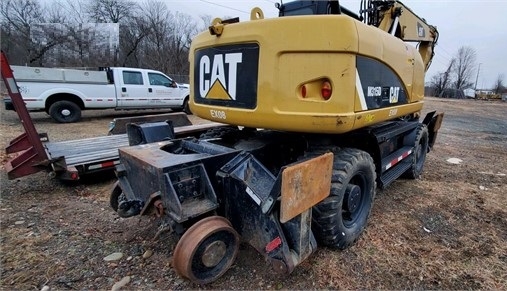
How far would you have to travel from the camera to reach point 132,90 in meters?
11.3

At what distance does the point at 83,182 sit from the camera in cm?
462

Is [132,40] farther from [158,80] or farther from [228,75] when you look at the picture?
[228,75]

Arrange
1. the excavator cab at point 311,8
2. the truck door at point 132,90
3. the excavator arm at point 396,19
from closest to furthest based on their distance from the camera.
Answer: the excavator cab at point 311,8 < the excavator arm at point 396,19 < the truck door at point 132,90

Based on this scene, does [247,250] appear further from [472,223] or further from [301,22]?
[472,223]

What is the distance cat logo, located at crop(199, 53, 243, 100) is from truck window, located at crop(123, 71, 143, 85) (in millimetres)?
9198

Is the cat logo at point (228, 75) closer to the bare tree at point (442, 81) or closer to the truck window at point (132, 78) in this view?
the truck window at point (132, 78)

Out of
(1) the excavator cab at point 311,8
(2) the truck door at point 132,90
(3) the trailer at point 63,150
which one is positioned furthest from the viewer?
(2) the truck door at point 132,90

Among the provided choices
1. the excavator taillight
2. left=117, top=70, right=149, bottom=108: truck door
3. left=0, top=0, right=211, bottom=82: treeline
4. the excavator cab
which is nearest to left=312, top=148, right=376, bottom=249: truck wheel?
the excavator taillight

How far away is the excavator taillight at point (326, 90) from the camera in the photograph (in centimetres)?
248

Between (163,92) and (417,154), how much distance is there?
9858 millimetres

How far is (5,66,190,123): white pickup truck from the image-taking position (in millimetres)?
9708

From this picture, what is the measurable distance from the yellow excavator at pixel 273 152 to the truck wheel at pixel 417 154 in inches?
71.0

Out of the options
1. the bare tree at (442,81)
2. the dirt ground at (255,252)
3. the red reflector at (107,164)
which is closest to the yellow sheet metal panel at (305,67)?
the dirt ground at (255,252)

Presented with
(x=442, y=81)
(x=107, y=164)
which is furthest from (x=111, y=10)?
(x=442, y=81)
